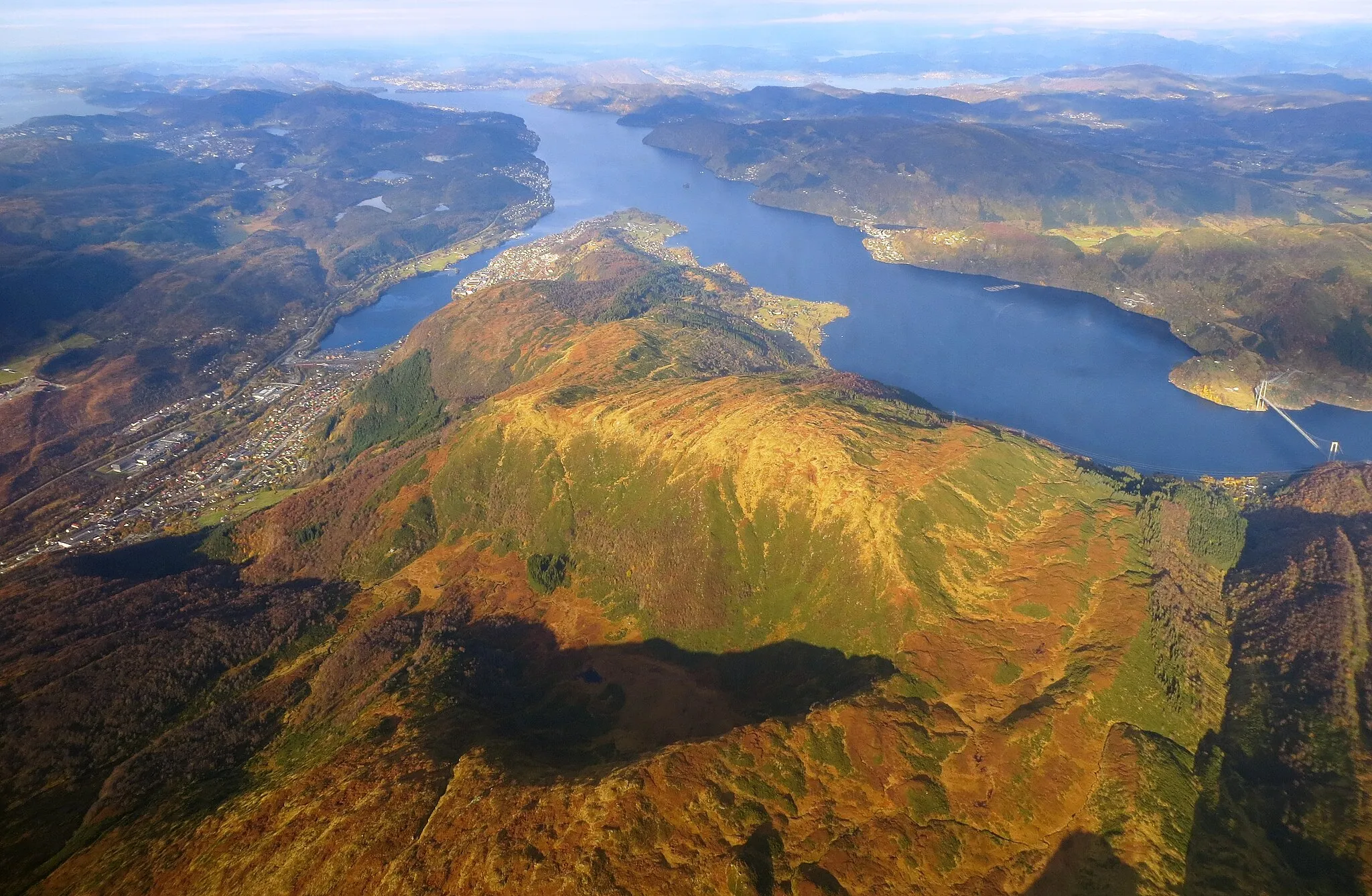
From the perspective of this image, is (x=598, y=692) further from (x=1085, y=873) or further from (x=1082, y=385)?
(x=1082, y=385)

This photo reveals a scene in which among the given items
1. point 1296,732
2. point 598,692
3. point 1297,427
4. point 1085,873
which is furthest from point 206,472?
point 1297,427

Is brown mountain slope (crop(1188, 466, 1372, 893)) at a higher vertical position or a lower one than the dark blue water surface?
higher

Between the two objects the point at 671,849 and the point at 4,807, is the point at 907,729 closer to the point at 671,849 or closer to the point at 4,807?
the point at 671,849

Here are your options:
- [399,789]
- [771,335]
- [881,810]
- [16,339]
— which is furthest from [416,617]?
[16,339]

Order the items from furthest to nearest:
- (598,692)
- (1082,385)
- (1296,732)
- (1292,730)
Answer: (1082,385), (598,692), (1292,730), (1296,732)

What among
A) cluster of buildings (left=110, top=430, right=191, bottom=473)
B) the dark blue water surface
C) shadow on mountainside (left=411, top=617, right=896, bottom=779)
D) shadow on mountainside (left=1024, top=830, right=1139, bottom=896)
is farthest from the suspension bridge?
cluster of buildings (left=110, top=430, right=191, bottom=473)

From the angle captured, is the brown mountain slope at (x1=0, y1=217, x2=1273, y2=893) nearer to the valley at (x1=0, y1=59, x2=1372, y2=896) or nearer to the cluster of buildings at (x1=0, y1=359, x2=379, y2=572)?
the valley at (x1=0, y1=59, x2=1372, y2=896)

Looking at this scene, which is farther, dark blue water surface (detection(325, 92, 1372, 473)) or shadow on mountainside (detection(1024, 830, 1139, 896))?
dark blue water surface (detection(325, 92, 1372, 473))
